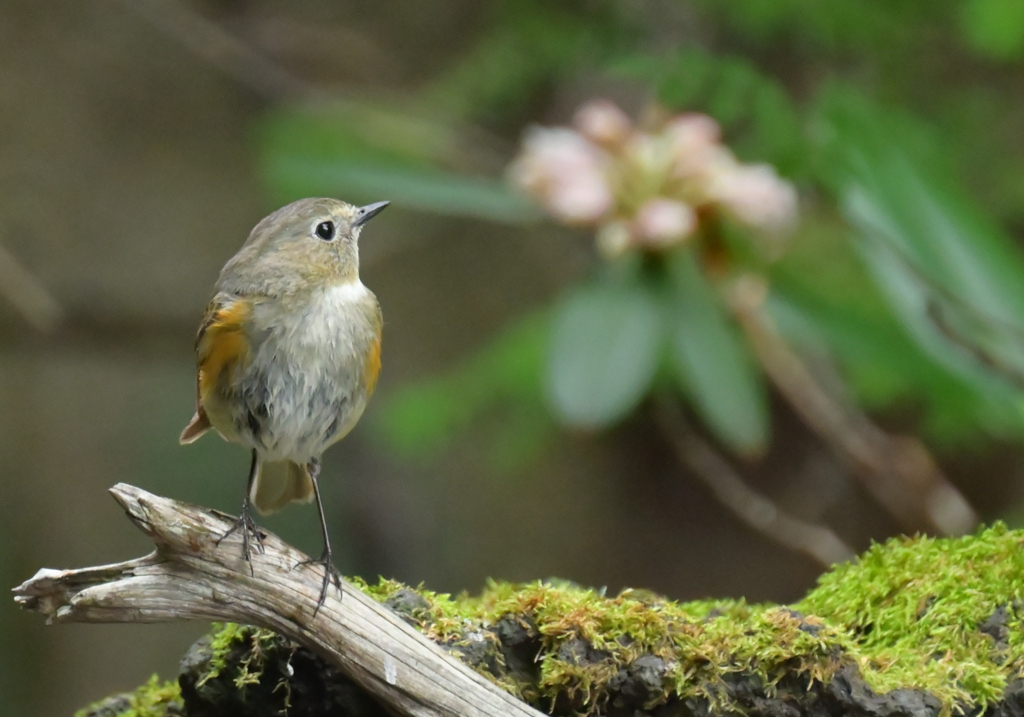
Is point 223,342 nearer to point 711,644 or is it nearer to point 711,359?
point 711,644

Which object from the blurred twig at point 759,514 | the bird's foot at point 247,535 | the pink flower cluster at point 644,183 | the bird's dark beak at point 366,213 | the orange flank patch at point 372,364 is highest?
the pink flower cluster at point 644,183

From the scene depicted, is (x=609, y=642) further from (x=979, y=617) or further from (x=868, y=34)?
(x=868, y=34)

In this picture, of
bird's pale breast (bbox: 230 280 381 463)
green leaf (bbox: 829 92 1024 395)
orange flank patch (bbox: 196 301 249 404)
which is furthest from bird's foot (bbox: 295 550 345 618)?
green leaf (bbox: 829 92 1024 395)

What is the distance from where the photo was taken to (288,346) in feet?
7.00

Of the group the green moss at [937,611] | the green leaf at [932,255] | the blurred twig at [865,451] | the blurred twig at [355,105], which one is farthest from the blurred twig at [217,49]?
the green moss at [937,611]

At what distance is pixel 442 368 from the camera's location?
5.83m

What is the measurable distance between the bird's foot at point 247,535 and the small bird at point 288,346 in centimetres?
7

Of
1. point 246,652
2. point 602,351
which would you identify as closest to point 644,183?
point 602,351

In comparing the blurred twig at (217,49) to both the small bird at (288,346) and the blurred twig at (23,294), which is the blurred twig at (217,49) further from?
the small bird at (288,346)

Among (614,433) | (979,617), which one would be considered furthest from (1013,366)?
(614,433)

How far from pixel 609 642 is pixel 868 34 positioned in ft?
8.74

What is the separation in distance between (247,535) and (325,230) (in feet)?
2.32

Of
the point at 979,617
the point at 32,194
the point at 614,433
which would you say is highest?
the point at 32,194

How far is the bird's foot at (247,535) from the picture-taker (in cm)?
190
